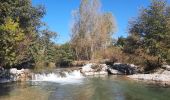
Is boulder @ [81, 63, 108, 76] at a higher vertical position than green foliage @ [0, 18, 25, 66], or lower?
lower

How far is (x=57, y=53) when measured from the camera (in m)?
64.0

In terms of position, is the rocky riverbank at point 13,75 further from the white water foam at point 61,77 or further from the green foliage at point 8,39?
the green foliage at point 8,39

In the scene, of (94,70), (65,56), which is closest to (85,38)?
(65,56)

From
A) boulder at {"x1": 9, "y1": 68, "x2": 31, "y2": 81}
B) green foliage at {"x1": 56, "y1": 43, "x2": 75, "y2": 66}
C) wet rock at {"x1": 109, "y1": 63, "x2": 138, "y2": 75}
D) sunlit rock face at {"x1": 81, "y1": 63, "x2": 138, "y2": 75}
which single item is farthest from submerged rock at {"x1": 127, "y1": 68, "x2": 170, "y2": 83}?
green foliage at {"x1": 56, "y1": 43, "x2": 75, "y2": 66}

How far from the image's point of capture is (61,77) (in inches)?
1532

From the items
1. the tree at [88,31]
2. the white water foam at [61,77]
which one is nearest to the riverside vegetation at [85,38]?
the tree at [88,31]

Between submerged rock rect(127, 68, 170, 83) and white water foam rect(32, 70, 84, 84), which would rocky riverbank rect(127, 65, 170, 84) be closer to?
submerged rock rect(127, 68, 170, 83)

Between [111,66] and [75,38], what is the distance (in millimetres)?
20195

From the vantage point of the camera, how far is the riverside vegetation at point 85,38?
2288cm

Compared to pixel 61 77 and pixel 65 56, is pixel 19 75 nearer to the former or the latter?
pixel 61 77

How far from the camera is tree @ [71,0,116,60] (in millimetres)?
62219

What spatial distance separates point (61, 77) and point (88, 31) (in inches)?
1037

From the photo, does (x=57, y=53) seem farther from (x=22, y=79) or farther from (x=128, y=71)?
(x=22, y=79)

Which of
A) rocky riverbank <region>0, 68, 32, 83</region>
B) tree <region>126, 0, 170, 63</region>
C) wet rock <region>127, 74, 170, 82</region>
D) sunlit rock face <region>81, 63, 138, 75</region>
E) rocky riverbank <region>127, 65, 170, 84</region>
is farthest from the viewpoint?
sunlit rock face <region>81, 63, 138, 75</region>
